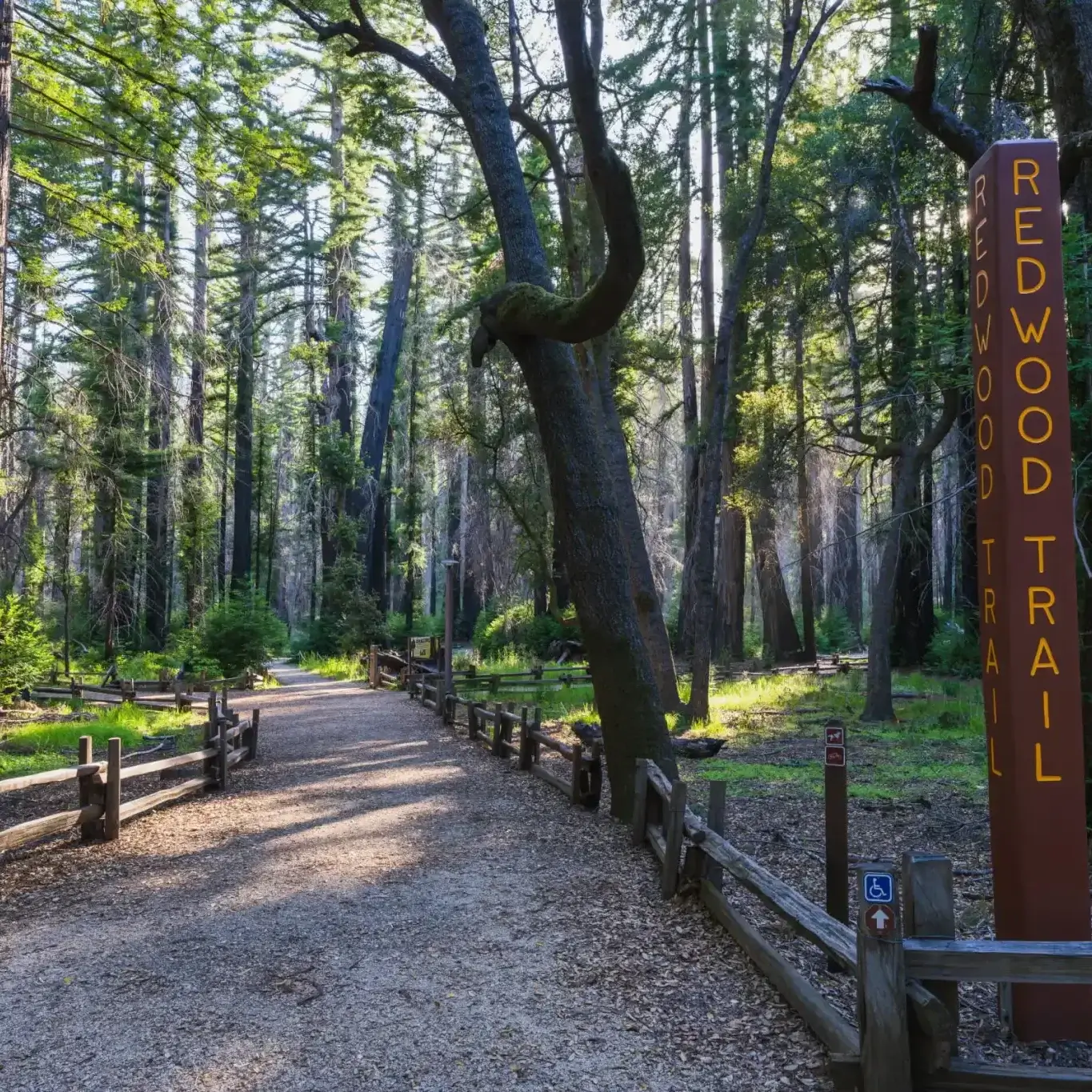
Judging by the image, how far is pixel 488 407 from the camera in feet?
75.6

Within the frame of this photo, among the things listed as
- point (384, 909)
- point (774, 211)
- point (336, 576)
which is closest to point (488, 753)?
point (384, 909)

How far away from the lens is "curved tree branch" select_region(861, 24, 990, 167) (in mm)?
6163

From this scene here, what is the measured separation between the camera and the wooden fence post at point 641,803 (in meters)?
7.47

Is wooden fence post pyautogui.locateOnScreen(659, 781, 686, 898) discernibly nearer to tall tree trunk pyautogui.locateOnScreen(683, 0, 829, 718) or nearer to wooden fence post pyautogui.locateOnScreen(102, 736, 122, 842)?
Answer: wooden fence post pyautogui.locateOnScreen(102, 736, 122, 842)

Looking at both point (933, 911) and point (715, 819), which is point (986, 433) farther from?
point (715, 819)

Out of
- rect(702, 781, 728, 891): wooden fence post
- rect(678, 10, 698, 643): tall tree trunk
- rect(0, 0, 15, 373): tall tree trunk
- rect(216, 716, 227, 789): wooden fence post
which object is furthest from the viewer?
rect(678, 10, 698, 643): tall tree trunk

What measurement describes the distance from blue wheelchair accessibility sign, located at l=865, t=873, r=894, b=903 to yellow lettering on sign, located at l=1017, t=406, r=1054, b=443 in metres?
2.01

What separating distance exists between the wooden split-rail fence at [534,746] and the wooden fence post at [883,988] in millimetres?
5971

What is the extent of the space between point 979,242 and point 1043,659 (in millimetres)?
1899

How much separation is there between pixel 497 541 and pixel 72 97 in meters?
19.4

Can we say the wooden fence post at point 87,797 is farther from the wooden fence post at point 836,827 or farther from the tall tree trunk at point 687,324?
the tall tree trunk at point 687,324

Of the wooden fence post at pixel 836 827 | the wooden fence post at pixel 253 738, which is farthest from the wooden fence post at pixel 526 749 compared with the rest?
the wooden fence post at pixel 836 827

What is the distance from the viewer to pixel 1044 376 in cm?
400

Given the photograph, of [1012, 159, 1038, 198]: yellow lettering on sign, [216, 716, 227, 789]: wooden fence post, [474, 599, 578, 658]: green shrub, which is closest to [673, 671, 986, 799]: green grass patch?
[216, 716, 227, 789]: wooden fence post
